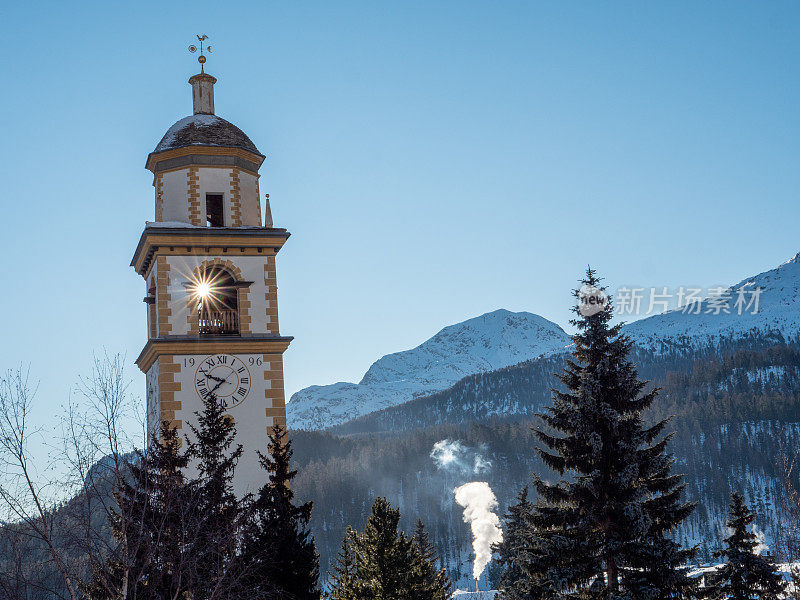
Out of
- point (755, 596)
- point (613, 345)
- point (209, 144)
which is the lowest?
point (755, 596)

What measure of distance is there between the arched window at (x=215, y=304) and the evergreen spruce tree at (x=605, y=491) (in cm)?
1120

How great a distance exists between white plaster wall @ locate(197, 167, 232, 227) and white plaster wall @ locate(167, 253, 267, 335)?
151 centimetres

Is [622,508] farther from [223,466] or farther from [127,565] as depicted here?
[127,565]

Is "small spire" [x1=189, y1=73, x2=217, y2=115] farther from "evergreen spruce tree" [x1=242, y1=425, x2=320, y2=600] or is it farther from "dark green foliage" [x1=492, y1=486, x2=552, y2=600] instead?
"dark green foliage" [x1=492, y1=486, x2=552, y2=600]

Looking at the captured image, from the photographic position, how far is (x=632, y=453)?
26594mm

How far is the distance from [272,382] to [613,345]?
11029mm

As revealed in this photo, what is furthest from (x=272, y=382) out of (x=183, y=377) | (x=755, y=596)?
(x=755, y=596)

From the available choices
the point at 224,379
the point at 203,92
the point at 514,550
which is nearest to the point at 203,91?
the point at 203,92

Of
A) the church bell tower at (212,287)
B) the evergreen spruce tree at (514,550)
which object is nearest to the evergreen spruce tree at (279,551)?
the church bell tower at (212,287)

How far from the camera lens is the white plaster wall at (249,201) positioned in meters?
33.8

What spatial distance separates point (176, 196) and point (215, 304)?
12.9ft

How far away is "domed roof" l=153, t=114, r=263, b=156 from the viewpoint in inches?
1329

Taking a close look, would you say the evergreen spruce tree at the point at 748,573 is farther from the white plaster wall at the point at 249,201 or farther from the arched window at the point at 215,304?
the white plaster wall at the point at 249,201

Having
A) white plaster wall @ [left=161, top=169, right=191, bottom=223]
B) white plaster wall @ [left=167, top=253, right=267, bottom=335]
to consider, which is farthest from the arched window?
white plaster wall @ [left=161, top=169, right=191, bottom=223]
